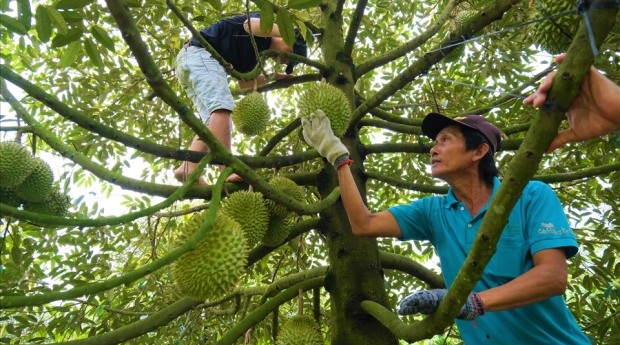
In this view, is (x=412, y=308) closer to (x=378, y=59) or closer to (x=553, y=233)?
(x=553, y=233)

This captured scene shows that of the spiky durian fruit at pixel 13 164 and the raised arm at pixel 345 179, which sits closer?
the spiky durian fruit at pixel 13 164

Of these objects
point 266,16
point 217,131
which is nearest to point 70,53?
point 217,131

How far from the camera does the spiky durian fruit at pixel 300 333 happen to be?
78.7 inches

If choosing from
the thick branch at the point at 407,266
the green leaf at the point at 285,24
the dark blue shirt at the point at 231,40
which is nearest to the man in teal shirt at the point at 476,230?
the thick branch at the point at 407,266

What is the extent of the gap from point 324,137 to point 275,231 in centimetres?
51

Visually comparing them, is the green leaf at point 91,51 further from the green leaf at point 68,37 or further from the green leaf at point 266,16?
the green leaf at point 266,16

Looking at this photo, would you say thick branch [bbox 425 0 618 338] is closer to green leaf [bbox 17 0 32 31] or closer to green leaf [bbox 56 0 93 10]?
green leaf [bbox 56 0 93 10]

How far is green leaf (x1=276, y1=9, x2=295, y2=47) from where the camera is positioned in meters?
1.71

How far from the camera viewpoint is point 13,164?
5.36ft

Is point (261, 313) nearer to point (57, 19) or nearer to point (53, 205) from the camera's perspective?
point (53, 205)

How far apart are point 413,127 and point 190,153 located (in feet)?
5.06

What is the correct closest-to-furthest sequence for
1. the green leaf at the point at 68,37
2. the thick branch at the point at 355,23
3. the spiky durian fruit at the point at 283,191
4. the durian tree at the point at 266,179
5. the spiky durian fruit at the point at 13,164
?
the durian tree at the point at 266,179 < the spiky durian fruit at the point at 13,164 < the green leaf at the point at 68,37 < the spiky durian fruit at the point at 283,191 < the thick branch at the point at 355,23

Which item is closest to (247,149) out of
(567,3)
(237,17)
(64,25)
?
(237,17)

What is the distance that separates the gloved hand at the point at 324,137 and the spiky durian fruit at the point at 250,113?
1.65ft
